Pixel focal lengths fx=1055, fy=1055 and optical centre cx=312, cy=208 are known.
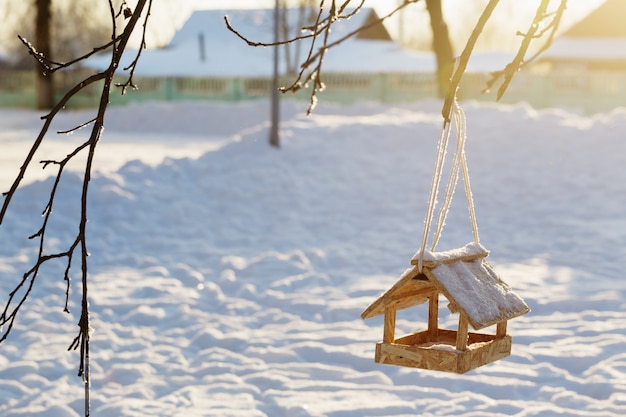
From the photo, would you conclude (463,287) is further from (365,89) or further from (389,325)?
(365,89)

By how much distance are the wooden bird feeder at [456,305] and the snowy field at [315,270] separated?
260cm

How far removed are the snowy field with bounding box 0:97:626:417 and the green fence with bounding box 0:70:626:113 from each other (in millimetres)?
12335

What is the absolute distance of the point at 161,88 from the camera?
37.2 meters

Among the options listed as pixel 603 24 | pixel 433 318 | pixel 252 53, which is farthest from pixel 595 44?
pixel 433 318

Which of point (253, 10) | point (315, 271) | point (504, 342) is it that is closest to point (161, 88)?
point (253, 10)

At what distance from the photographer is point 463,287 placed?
3533 millimetres

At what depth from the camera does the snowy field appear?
677cm

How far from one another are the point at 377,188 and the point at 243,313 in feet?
17.7

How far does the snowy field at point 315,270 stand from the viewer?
22.2 feet

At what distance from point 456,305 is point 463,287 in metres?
0.11

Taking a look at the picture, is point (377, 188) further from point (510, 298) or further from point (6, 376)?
point (510, 298)

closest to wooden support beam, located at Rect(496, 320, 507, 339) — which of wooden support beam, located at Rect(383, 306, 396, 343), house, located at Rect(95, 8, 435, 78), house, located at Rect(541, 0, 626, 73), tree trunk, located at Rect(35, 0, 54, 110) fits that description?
wooden support beam, located at Rect(383, 306, 396, 343)

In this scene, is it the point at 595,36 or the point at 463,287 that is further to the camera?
the point at 595,36

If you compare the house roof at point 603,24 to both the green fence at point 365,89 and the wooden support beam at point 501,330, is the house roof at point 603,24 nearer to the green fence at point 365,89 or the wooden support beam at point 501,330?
the green fence at point 365,89
